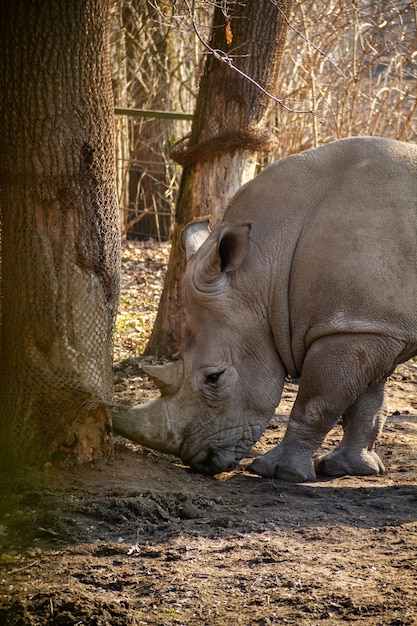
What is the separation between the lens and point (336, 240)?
19.5 ft

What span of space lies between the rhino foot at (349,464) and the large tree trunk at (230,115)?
101 inches

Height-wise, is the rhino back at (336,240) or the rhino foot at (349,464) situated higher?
the rhino back at (336,240)

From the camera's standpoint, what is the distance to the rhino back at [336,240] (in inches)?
230

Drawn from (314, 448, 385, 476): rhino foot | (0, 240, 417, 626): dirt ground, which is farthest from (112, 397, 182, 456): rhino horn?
(314, 448, 385, 476): rhino foot

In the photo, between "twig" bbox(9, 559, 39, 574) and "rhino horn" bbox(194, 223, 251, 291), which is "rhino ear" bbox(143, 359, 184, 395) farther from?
"twig" bbox(9, 559, 39, 574)

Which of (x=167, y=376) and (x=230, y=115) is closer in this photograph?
(x=167, y=376)

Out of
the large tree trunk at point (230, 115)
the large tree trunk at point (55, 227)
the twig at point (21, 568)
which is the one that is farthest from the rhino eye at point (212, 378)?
the large tree trunk at point (230, 115)

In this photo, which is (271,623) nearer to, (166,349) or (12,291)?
(12,291)

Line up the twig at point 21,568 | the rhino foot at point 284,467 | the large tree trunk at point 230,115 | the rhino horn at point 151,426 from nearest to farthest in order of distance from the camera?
1. the twig at point 21,568
2. the rhino horn at point 151,426
3. the rhino foot at point 284,467
4. the large tree trunk at point 230,115

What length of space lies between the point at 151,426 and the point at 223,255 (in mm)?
1259

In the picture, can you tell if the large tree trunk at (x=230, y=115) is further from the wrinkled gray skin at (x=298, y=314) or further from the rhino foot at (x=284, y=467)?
the rhino foot at (x=284, y=467)

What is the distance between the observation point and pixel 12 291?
5117 millimetres

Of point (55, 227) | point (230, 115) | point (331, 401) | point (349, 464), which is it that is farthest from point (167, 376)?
point (230, 115)

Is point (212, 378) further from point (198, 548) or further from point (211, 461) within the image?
point (198, 548)
